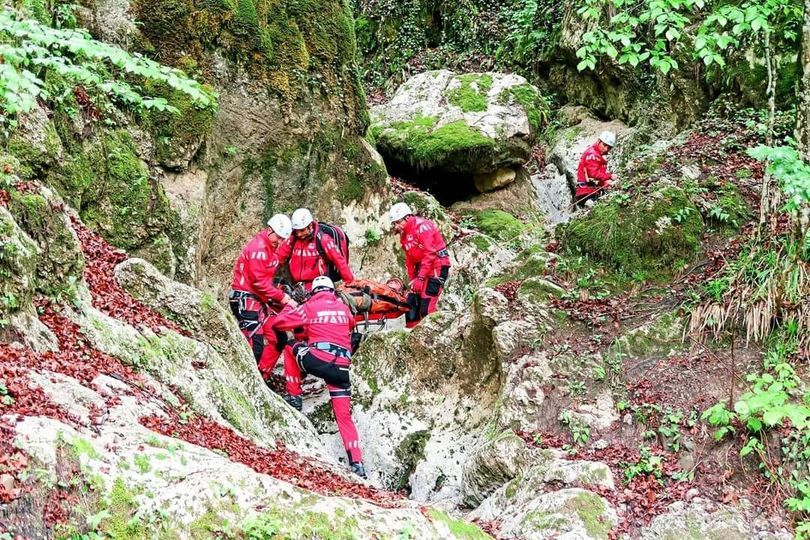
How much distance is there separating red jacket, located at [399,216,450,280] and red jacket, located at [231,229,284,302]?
2.37 metres

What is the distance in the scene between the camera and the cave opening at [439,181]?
54.5 feet

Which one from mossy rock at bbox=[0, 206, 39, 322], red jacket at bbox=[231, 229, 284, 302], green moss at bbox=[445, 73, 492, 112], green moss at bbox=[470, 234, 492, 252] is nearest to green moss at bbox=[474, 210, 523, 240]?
green moss at bbox=[470, 234, 492, 252]

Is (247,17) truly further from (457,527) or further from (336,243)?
(457,527)

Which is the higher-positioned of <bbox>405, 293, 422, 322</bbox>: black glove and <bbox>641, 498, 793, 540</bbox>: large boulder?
<bbox>641, 498, 793, 540</bbox>: large boulder

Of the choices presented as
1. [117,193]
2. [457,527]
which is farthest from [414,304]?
[457,527]

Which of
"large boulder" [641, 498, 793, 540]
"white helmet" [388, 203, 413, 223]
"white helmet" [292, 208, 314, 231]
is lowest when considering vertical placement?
"large boulder" [641, 498, 793, 540]

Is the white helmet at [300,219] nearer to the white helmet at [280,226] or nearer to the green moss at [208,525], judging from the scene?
the white helmet at [280,226]

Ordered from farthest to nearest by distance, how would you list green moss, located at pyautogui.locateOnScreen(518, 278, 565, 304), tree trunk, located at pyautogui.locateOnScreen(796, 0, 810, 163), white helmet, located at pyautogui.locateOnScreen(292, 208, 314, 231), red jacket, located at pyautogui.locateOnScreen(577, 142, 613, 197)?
red jacket, located at pyautogui.locateOnScreen(577, 142, 613, 197), white helmet, located at pyautogui.locateOnScreen(292, 208, 314, 231), green moss, located at pyautogui.locateOnScreen(518, 278, 565, 304), tree trunk, located at pyautogui.locateOnScreen(796, 0, 810, 163)

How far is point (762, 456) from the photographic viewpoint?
6.52 meters

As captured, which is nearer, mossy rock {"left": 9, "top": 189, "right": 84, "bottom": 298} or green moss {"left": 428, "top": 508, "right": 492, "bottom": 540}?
green moss {"left": 428, "top": 508, "right": 492, "bottom": 540}

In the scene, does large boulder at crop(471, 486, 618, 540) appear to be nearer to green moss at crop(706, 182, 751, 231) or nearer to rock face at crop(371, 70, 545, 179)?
green moss at crop(706, 182, 751, 231)

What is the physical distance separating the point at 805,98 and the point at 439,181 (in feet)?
32.7

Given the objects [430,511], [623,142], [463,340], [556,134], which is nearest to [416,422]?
[463,340]

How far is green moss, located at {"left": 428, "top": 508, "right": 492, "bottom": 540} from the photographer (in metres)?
5.10
